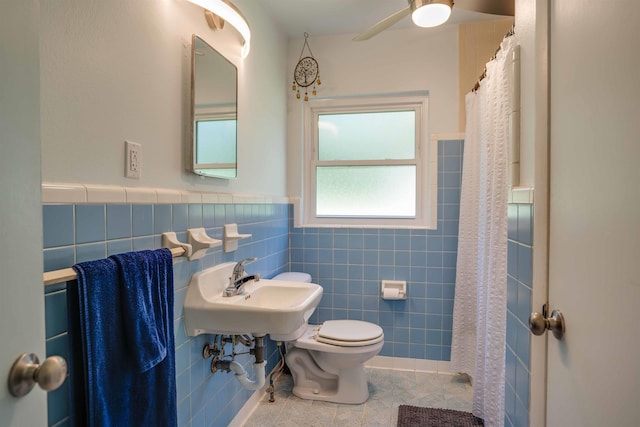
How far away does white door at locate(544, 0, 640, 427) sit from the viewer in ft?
2.02

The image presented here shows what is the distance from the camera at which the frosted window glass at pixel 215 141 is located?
1.57m

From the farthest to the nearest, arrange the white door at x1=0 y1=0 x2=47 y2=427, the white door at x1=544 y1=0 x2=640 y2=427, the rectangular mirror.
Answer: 1. the rectangular mirror
2. the white door at x1=544 y1=0 x2=640 y2=427
3. the white door at x1=0 y1=0 x2=47 y2=427

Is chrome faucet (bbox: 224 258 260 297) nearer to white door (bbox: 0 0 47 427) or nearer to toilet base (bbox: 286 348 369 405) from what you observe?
toilet base (bbox: 286 348 369 405)

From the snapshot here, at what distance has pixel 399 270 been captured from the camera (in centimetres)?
269

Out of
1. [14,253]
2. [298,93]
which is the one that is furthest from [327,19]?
[14,253]

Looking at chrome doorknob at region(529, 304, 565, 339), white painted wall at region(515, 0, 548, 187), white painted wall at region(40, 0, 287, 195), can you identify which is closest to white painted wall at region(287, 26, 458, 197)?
white painted wall at region(40, 0, 287, 195)

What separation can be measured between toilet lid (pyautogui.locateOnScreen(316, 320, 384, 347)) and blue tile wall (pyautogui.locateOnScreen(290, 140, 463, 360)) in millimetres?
411

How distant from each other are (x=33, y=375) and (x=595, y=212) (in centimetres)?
101

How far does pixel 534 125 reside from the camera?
41.2 inches

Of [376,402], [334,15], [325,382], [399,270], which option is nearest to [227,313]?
[325,382]

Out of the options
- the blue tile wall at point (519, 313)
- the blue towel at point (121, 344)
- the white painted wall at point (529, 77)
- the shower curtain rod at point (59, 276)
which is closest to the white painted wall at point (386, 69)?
the white painted wall at point (529, 77)

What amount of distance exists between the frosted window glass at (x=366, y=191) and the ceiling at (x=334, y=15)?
1022 millimetres

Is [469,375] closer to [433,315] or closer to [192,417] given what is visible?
[433,315]

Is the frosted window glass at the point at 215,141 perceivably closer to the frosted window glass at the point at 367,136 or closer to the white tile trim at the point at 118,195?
the white tile trim at the point at 118,195
